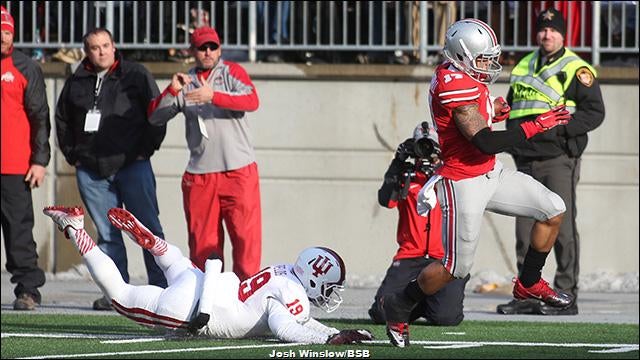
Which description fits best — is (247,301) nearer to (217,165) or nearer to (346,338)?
(346,338)

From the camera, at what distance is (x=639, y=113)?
597 inches

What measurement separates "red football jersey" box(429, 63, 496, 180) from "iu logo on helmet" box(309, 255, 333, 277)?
2.65 feet

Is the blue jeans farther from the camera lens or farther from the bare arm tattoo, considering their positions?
the bare arm tattoo

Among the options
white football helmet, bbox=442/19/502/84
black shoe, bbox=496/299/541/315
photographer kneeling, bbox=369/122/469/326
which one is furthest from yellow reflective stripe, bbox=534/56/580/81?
white football helmet, bbox=442/19/502/84

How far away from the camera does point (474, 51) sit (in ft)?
30.0

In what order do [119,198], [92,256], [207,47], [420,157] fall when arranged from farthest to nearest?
1. [119,198]
2. [207,47]
3. [420,157]
4. [92,256]

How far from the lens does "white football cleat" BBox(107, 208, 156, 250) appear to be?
391 inches

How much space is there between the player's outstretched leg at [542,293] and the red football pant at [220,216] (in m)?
2.62

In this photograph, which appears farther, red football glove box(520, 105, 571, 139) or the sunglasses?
the sunglasses

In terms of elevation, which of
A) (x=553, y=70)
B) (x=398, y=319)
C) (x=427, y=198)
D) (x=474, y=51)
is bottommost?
(x=398, y=319)

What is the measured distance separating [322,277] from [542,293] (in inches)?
51.3

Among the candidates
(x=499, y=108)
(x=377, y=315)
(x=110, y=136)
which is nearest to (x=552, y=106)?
(x=377, y=315)

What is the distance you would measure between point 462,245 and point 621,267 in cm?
630

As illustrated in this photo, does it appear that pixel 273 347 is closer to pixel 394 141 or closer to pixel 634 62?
pixel 394 141
